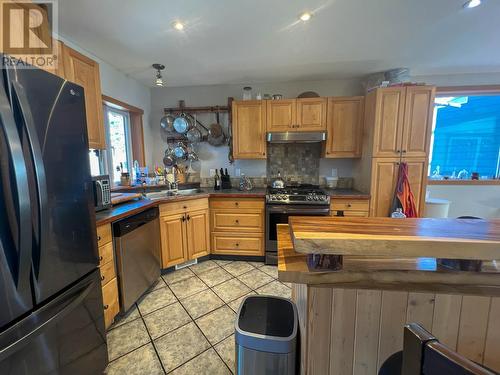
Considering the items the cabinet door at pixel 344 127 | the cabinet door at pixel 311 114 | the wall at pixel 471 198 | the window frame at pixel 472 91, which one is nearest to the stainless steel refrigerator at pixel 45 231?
the cabinet door at pixel 311 114

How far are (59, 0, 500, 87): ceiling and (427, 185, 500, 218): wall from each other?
157 cm

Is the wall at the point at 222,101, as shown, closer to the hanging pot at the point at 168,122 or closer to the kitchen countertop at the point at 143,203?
the hanging pot at the point at 168,122

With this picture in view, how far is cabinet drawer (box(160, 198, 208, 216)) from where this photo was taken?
245 cm

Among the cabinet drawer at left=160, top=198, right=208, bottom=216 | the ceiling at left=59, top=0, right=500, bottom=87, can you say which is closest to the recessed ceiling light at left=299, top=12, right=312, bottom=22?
the ceiling at left=59, top=0, right=500, bottom=87

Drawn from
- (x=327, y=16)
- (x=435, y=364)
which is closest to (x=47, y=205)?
(x=435, y=364)

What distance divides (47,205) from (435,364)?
1.35 meters

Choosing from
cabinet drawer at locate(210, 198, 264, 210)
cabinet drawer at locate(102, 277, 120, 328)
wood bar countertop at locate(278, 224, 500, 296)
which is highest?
wood bar countertop at locate(278, 224, 500, 296)

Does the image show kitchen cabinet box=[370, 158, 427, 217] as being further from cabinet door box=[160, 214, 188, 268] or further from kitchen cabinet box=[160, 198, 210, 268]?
cabinet door box=[160, 214, 188, 268]

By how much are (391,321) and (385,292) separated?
0.41ft

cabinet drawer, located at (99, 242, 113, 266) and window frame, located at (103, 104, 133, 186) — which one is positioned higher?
window frame, located at (103, 104, 133, 186)

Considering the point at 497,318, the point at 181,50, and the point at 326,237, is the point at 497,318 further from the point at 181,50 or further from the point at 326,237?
the point at 181,50

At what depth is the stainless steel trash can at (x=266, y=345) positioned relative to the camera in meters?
1.03

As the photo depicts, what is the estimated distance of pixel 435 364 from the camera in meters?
0.35

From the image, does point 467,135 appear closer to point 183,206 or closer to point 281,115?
point 281,115
